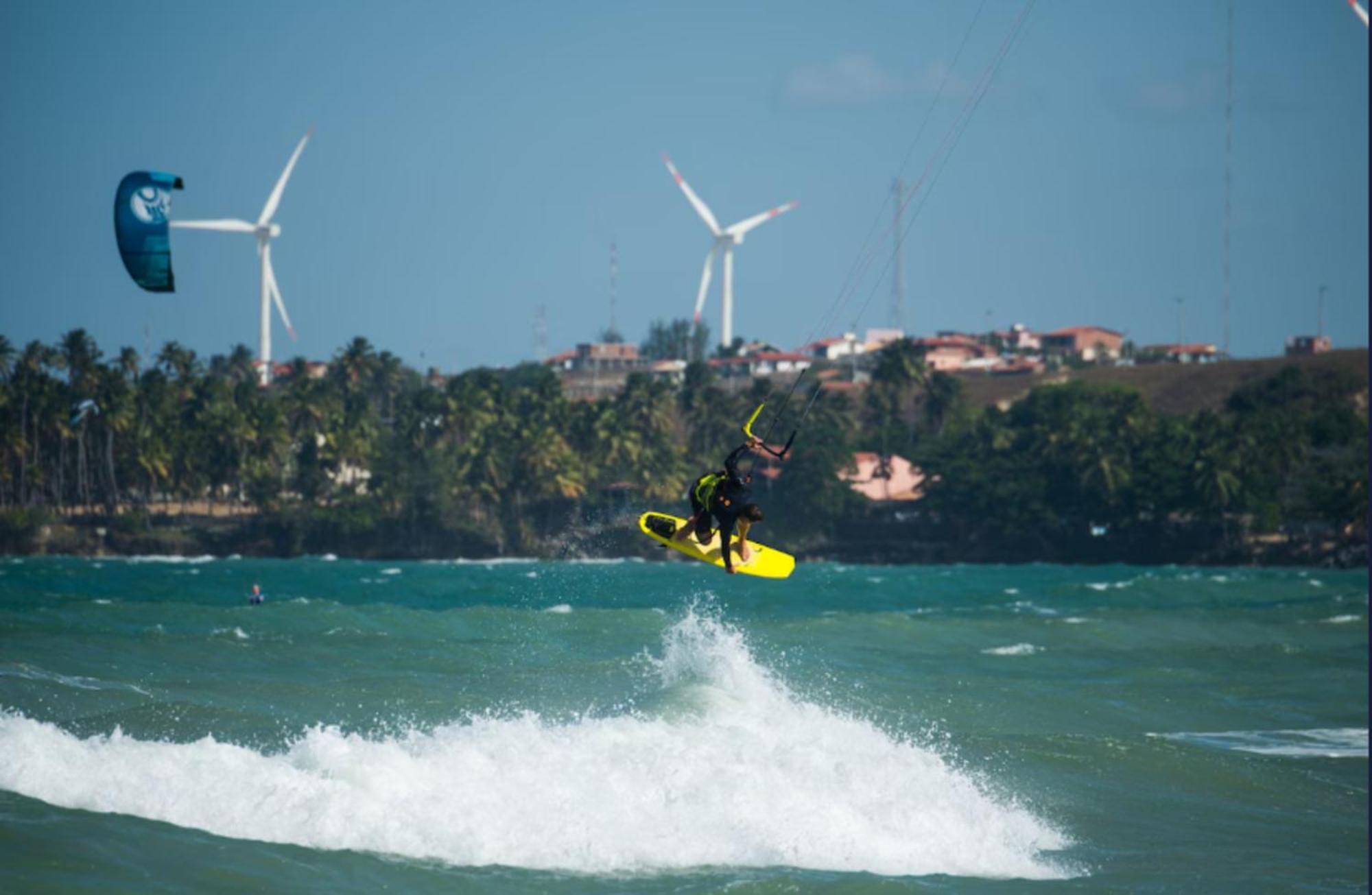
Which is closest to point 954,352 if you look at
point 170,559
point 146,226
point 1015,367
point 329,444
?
point 1015,367

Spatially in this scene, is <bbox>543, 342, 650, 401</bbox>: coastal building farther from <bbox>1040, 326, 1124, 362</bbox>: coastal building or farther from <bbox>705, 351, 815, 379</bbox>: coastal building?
<bbox>1040, 326, 1124, 362</bbox>: coastal building

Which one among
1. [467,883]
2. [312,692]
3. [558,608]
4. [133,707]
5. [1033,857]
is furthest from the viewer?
[558,608]

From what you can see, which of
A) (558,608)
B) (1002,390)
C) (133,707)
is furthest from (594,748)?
(1002,390)

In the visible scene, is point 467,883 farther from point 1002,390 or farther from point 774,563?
point 1002,390

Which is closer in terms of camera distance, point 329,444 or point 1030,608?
point 1030,608

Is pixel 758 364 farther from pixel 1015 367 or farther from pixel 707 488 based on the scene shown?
pixel 707 488

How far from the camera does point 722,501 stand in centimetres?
1786

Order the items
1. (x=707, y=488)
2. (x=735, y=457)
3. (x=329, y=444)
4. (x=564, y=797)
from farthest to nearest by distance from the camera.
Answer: (x=329, y=444) < (x=707, y=488) < (x=564, y=797) < (x=735, y=457)

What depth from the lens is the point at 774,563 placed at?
2033cm

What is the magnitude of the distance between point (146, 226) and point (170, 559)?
65.1 m

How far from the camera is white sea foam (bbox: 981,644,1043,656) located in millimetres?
36281

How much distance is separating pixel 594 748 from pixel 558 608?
22.3m

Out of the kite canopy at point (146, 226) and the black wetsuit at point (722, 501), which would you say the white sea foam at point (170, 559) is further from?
the black wetsuit at point (722, 501)

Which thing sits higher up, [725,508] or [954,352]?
[954,352]
